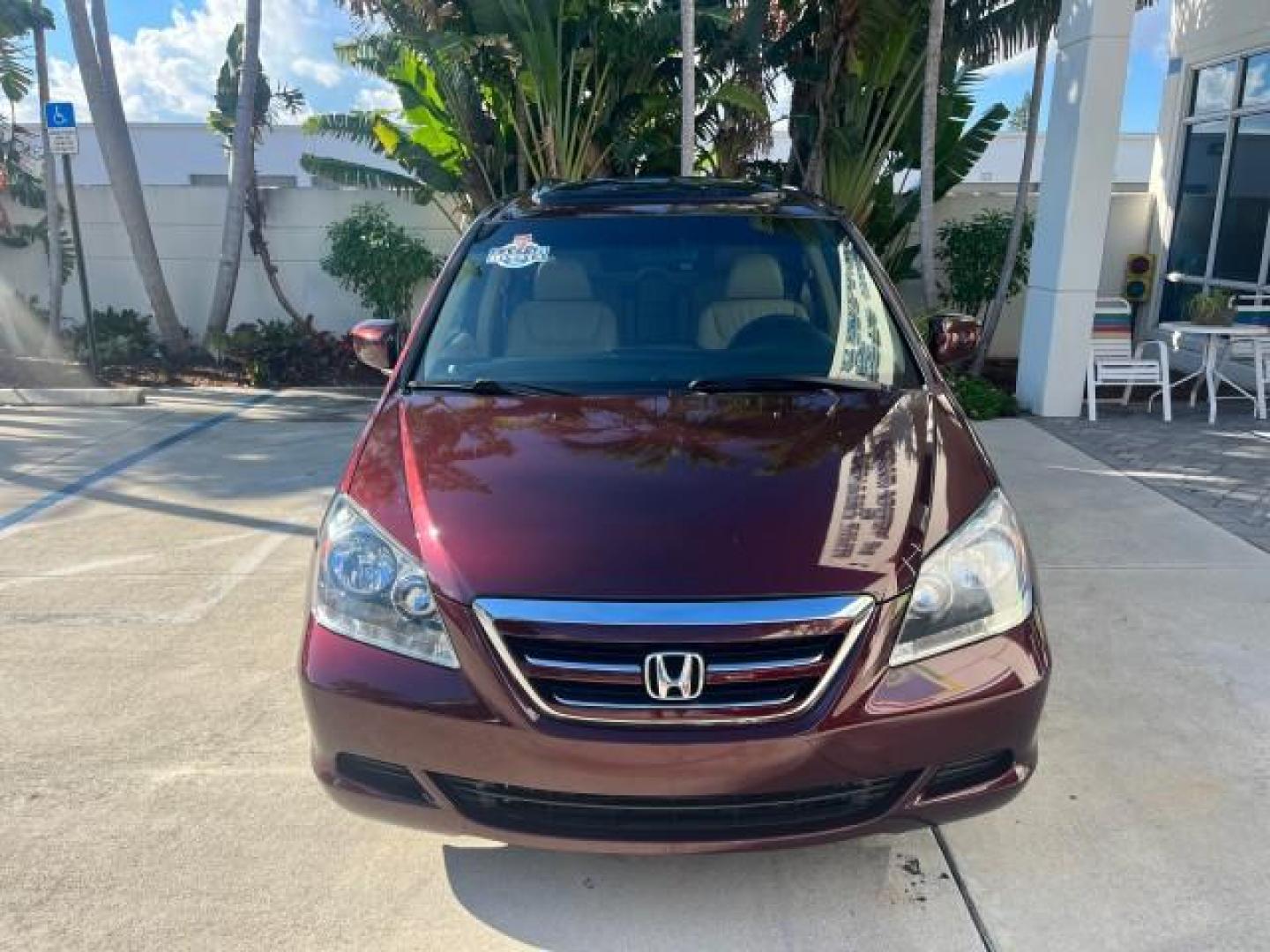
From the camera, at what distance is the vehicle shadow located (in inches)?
94.6

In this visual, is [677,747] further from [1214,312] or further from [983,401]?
[1214,312]

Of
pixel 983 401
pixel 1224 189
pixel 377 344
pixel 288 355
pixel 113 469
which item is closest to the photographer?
pixel 377 344

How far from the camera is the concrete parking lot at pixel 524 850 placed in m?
2.44

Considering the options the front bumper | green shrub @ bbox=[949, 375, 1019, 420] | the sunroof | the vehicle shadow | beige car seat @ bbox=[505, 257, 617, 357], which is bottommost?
the vehicle shadow

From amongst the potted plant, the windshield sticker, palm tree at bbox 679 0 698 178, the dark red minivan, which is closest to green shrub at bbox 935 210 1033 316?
the potted plant

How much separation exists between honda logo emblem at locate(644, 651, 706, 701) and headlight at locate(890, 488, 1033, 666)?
47 centimetres

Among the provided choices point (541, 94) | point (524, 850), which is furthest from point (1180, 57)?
point (524, 850)

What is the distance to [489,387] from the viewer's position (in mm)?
3158

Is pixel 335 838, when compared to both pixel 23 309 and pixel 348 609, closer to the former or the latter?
pixel 348 609

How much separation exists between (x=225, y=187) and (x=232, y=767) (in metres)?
9.29

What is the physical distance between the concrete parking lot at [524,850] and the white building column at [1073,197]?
3.27 meters

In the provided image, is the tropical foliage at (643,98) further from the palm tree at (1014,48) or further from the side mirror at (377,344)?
the side mirror at (377,344)

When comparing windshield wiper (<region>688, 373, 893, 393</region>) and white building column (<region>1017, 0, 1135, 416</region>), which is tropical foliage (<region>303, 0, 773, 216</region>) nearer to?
white building column (<region>1017, 0, 1135, 416</region>)

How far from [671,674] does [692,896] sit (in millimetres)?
808
